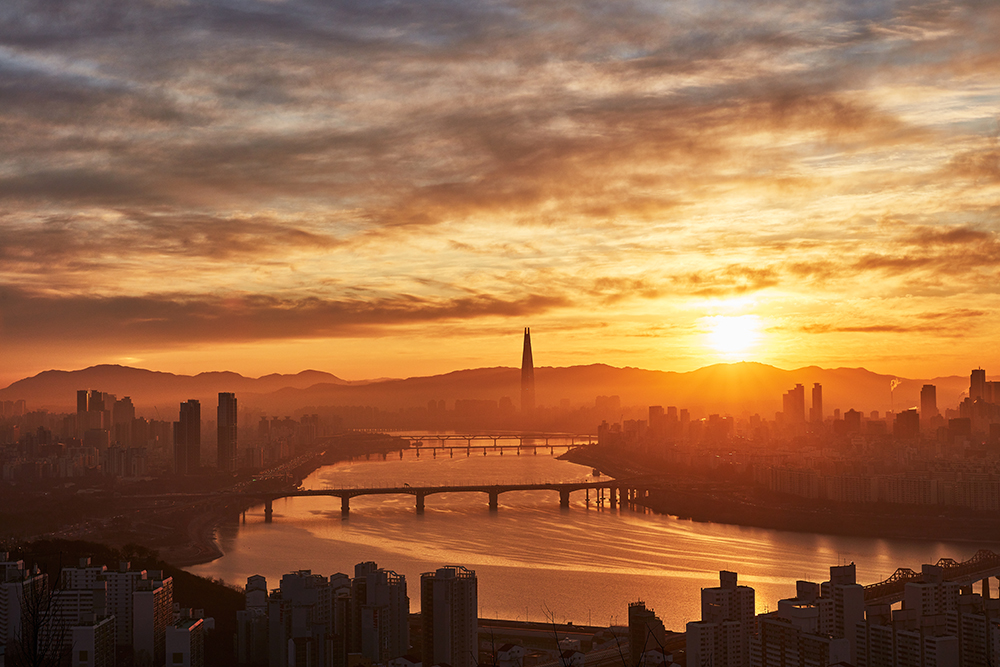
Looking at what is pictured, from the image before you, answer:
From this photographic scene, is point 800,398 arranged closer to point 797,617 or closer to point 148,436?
point 148,436

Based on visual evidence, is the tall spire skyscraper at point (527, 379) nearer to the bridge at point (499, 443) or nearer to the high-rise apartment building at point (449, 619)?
the bridge at point (499, 443)

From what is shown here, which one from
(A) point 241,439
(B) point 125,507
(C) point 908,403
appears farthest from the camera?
(C) point 908,403

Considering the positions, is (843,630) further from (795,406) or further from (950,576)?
(795,406)

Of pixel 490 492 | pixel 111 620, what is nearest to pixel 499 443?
pixel 490 492

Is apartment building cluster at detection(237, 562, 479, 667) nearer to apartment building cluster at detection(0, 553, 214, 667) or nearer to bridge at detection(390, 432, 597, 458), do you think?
apartment building cluster at detection(0, 553, 214, 667)

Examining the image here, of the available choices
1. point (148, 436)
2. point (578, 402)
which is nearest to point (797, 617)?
point (148, 436)

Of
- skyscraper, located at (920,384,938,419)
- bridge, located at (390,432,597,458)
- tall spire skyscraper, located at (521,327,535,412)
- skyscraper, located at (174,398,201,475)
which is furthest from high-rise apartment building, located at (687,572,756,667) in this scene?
tall spire skyscraper, located at (521,327,535,412)
